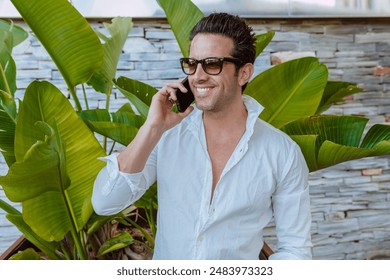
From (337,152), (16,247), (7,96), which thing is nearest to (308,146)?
(337,152)

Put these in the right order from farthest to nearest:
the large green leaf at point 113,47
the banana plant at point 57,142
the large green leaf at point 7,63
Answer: the large green leaf at point 113,47 → the large green leaf at point 7,63 → the banana plant at point 57,142

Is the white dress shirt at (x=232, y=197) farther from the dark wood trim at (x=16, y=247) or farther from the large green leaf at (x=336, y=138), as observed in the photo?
the dark wood trim at (x=16, y=247)

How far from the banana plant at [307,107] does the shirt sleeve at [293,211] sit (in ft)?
0.21

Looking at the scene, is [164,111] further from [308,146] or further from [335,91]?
[335,91]

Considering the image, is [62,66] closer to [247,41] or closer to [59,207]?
[59,207]

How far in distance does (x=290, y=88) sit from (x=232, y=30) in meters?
0.27

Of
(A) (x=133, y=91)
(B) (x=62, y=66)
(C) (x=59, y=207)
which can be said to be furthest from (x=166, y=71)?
(C) (x=59, y=207)

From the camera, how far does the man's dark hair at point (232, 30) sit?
864 mm

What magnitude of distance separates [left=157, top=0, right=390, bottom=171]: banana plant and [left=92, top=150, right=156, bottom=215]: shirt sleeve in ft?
0.98

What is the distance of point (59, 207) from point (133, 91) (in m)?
0.33

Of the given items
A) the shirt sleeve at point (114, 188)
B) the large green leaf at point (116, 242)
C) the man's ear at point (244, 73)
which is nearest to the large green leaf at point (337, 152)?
the man's ear at point (244, 73)

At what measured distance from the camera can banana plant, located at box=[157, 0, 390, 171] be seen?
93 cm

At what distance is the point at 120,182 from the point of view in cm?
84
